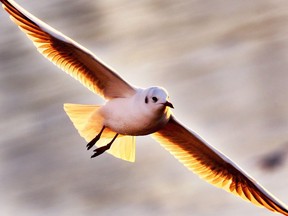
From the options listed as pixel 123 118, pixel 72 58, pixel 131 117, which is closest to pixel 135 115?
pixel 131 117

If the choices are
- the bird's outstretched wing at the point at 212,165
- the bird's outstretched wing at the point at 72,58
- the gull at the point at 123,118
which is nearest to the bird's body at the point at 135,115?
the gull at the point at 123,118

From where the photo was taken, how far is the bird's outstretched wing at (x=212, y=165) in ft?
25.5

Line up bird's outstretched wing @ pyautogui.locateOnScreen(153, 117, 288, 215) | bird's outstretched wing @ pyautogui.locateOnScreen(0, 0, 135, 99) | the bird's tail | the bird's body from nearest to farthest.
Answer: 1. the bird's body
2. bird's outstretched wing @ pyautogui.locateOnScreen(0, 0, 135, 99)
3. the bird's tail
4. bird's outstretched wing @ pyautogui.locateOnScreen(153, 117, 288, 215)

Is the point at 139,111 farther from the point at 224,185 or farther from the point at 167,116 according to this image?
the point at 224,185

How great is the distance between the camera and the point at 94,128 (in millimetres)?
7445

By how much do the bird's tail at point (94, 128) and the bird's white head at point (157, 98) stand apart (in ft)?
1.84

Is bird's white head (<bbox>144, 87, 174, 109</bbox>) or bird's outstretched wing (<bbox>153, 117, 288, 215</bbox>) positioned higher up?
bird's outstretched wing (<bbox>153, 117, 288, 215</bbox>)

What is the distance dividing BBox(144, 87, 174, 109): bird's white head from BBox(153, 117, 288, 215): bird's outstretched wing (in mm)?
811

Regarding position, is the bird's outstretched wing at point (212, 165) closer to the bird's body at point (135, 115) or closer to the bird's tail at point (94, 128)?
the bird's tail at point (94, 128)

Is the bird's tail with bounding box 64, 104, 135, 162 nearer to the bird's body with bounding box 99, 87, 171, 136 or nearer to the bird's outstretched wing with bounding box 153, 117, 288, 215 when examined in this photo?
the bird's body with bounding box 99, 87, 171, 136

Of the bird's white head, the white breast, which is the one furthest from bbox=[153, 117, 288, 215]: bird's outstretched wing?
the bird's white head

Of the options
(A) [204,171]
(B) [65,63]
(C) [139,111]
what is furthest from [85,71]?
(A) [204,171]

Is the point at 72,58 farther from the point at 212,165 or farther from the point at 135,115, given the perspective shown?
the point at 212,165

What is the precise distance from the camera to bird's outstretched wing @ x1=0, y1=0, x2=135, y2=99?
23.6ft
